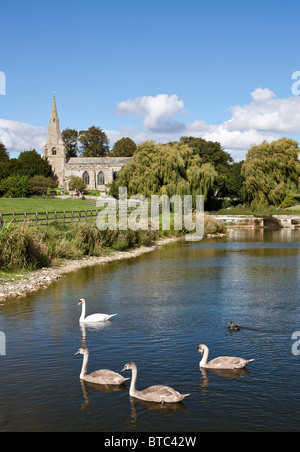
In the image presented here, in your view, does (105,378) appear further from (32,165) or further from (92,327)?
(32,165)

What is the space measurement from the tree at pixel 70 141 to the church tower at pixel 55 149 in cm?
698

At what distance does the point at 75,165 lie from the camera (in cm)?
13850

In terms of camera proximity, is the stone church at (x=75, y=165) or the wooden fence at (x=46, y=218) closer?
the wooden fence at (x=46, y=218)

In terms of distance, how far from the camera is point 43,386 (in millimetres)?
10312

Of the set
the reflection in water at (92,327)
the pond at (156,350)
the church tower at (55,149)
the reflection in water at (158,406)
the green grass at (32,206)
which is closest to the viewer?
the pond at (156,350)


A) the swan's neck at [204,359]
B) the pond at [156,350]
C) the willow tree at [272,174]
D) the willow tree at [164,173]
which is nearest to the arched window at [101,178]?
the willow tree at [272,174]

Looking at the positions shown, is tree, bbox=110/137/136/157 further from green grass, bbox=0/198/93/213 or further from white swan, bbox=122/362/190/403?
white swan, bbox=122/362/190/403

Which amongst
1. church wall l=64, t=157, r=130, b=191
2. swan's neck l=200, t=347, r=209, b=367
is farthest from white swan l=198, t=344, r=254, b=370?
church wall l=64, t=157, r=130, b=191

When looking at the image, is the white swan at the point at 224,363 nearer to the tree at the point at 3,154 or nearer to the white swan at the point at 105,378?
the white swan at the point at 105,378

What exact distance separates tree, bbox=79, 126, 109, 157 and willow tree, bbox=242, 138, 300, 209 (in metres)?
80.2

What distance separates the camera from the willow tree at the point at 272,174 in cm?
7400

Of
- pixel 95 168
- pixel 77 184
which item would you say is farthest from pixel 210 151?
pixel 95 168

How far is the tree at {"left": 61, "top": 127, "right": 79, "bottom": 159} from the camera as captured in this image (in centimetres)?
15075
